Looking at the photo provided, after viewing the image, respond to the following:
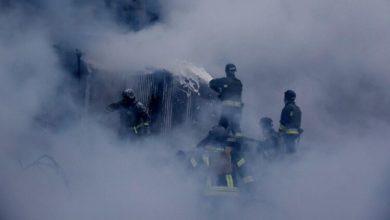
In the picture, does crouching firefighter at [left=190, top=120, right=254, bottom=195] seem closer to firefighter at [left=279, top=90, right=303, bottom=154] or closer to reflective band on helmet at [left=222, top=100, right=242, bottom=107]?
reflective band on helmet at [left=222, top=100, right=242, bottom=107]

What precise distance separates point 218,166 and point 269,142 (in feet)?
5.13

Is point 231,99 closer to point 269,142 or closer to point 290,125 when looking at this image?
point 269,142

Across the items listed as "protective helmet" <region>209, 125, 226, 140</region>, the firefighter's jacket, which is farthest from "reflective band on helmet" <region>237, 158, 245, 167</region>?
the firefighter's jacket

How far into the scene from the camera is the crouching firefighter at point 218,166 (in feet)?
20.6

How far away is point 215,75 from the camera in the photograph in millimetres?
8883

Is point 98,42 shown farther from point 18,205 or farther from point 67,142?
point 18,205

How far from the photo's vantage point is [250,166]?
709 cm

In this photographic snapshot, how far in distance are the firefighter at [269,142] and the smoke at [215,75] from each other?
1.05 ft

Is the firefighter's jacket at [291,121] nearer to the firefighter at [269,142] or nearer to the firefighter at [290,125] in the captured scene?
the firefighter at [290,125]

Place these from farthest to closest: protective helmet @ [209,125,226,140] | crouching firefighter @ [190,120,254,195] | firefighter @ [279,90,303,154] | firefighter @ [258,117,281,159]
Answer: firefighter @ [279,90,303,154]
firefighter @ [258,117,281,159]
protective helmet @ [209,125,226,140]
crouching firefighter @ [190,120,254,195]

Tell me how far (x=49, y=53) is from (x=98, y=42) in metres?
1.00

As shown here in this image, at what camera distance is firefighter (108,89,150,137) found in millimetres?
7525

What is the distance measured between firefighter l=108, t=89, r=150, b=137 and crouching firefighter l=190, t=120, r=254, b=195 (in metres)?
1.34

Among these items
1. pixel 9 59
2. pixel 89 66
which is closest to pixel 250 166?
pixel 89 66
